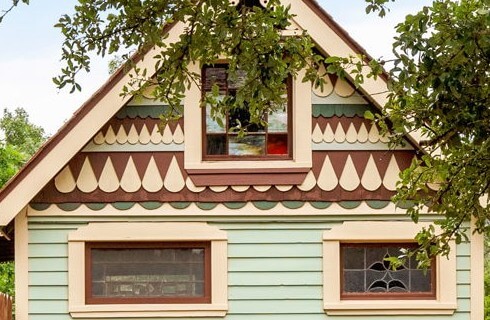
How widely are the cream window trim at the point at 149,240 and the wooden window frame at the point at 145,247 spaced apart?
6 centimetres

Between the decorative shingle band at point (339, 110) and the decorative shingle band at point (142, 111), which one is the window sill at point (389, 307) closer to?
the decorative shingle band at point (339, 110)

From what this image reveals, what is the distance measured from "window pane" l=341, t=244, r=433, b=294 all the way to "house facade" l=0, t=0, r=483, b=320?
3cm

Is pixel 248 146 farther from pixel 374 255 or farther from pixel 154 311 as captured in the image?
pixel 154 311

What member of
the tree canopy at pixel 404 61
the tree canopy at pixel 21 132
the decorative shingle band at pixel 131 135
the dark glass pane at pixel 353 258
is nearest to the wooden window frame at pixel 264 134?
the decorative shingle band at pixel 131 135

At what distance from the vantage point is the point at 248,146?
8297 millimetres

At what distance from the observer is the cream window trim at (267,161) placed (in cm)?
815

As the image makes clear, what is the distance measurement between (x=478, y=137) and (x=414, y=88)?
14.4 inches

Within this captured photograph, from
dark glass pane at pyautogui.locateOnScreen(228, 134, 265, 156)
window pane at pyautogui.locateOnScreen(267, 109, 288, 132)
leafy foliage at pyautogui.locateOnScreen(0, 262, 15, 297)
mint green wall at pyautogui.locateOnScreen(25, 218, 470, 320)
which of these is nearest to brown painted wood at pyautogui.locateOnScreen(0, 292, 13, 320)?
mint green wall at pyautogui.locateOnScreen(25, 218, 470, 320)

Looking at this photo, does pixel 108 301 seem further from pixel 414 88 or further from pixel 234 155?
pixel 414 88

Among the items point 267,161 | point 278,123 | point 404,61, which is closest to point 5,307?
point 267,161

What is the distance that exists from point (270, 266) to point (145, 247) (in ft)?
3.89

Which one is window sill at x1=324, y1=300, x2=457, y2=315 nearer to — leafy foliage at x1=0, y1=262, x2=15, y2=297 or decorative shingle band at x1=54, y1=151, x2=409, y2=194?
decorative shingle band at x1=54, y1=151, x2=409, y2=194

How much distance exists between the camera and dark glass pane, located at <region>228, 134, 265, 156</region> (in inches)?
325

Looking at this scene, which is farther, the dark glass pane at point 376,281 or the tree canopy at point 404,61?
the dark glass pane at point 376,281
